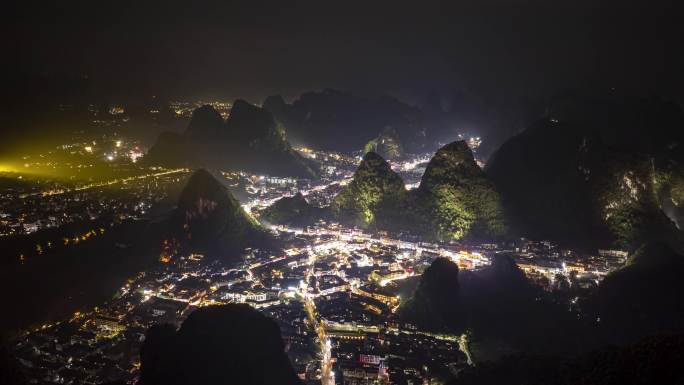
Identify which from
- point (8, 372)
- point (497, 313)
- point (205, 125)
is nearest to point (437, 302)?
point (497, 313)

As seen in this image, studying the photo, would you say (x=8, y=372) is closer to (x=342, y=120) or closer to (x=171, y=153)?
(x=171, y=153)

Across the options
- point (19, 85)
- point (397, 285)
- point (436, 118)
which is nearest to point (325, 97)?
point (436, 118)

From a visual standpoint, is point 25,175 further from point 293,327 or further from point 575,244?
point 575,244

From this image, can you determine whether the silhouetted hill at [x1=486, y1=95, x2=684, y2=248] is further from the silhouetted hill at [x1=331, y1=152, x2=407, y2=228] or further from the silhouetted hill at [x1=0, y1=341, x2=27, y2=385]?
the silhouetted hill at [x1=0, y1=341, x2=27, y2=385]

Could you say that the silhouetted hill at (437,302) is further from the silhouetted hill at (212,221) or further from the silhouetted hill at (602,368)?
the silhouetted hill at (212,221)

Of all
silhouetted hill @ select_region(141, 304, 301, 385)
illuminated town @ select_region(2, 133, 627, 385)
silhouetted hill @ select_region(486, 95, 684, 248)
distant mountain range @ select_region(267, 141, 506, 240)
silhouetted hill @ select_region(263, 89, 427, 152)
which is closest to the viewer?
silhouetted hill @ select_region(141, 304, 301, 385)

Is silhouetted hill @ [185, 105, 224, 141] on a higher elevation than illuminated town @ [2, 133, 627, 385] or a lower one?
higher

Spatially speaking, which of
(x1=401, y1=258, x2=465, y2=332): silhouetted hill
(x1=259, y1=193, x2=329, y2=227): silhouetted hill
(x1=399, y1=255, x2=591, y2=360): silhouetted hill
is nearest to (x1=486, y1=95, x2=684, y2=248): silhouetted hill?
(x1=399, y1=255, x2=591, y2=360): silhouetted hill
